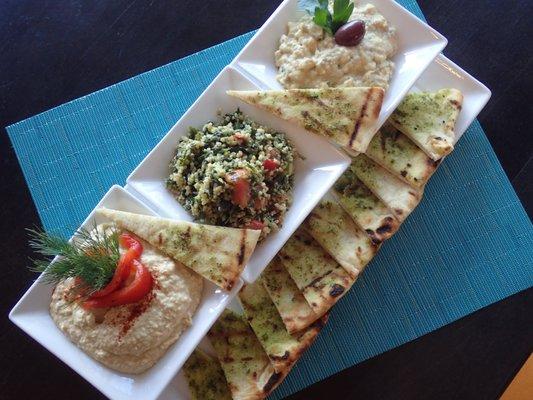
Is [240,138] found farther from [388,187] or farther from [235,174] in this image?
[388,187]

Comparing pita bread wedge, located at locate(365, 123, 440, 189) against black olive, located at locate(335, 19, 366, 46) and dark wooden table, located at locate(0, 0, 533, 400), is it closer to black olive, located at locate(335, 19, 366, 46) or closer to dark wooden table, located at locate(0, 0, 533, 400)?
black olive, located at locate(335, 19, 366, 46)

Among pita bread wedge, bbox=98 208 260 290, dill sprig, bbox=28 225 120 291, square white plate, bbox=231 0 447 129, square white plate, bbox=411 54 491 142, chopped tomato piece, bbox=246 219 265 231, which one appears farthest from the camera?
square white plate, bbox=411 54 491 142

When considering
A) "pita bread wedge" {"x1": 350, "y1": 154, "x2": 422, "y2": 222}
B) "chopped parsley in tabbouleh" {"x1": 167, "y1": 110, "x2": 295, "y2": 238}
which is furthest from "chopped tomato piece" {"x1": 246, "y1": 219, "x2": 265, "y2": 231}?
"pita bread wedge" {"x1": 350, "y1": 154, "x2": 422, "y2": 222}

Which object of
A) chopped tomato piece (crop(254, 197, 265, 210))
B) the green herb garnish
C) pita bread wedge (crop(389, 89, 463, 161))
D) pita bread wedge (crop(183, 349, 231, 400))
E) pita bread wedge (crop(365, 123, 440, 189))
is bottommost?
pita bread wedge (crop(183, 349, 231, 400))

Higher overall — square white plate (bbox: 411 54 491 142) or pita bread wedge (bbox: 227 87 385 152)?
square white plate (bbox: 411 54 491 142)

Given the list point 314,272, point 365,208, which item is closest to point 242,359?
point 314,272

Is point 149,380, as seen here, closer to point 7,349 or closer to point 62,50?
point 7,349

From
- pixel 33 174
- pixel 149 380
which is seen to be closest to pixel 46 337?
pixel 149 380
